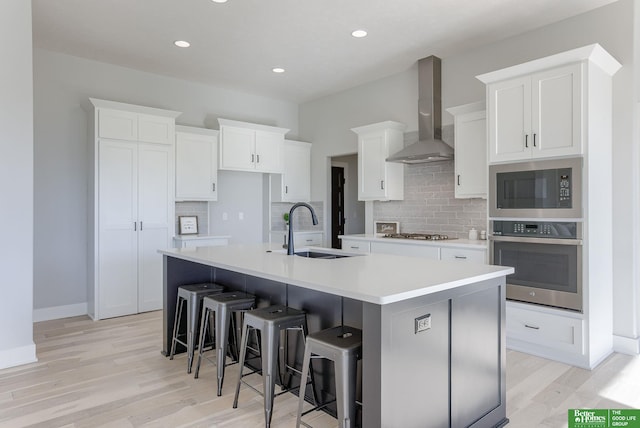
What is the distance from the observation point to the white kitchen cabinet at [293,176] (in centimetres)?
627

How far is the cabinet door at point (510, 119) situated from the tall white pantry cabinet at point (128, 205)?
3.64 m

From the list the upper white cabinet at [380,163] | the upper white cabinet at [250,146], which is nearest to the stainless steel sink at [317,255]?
the upper white cabinet at [380,163]

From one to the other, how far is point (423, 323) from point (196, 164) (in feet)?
13.8

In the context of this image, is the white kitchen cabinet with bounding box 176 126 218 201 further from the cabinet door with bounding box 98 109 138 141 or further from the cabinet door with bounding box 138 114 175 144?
the cabinet door with bounding box 98 109 138 141

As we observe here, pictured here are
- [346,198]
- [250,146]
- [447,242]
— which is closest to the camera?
[447,242]

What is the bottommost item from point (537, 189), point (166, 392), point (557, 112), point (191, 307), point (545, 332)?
point (166, 392)

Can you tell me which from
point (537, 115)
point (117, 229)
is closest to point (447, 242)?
point (537, 115)

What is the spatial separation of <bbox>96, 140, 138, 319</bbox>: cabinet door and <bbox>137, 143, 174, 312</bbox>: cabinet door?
0.23 feet

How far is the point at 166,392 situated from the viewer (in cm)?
268

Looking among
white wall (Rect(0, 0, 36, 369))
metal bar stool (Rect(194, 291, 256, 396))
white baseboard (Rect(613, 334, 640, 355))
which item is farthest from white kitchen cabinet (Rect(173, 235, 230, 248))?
white baseboard (Rect(613, 334, 640, 355))

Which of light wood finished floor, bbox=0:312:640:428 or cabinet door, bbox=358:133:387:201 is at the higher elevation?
cabinet door, bbox=358:133:387:201

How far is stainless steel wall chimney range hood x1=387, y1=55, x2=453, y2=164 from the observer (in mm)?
4642

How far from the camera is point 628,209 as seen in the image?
337cm

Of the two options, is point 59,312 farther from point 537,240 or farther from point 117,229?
point 537,240
